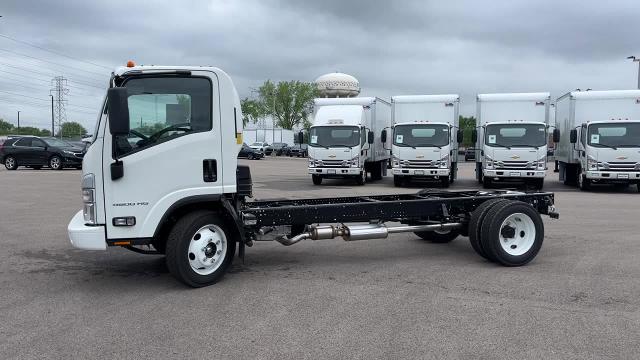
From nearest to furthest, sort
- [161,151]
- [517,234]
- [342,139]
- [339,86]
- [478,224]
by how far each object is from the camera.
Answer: [161,151] < [478,224] < [517,234] < [342,139] < [339,86]

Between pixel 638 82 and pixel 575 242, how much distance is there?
30280mm

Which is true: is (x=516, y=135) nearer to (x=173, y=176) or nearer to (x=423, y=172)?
(x=423, y=172)

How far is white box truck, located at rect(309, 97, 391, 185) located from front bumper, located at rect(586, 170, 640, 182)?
8.18 meters

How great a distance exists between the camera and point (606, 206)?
14398mm

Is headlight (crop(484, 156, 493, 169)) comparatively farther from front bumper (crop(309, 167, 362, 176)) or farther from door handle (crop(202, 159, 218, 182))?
door handle (crop(202, 159, 218, 182))

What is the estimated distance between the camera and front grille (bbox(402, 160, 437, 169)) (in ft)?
64.7

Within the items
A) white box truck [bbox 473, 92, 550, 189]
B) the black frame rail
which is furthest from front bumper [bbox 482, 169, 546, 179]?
the black frame rail

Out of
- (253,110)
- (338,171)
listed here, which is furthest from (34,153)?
(253,110)

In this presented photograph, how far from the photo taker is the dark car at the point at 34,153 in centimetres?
2662

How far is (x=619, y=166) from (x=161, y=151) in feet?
57.1

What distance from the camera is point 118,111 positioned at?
5098mm

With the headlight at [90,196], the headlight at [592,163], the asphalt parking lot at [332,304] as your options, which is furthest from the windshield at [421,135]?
the headlight at [90,196]

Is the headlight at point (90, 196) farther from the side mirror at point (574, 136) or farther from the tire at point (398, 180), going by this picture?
the side mirror at point (574, 136)

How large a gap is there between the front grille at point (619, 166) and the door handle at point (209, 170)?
16661 mm
